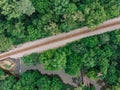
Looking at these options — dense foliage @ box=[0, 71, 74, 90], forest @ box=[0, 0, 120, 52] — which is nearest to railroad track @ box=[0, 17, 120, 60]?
forest @ box=[0, 0, 120, 52]

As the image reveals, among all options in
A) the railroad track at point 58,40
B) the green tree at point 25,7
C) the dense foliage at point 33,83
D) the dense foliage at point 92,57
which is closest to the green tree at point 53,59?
the dense foliage at point 92,57

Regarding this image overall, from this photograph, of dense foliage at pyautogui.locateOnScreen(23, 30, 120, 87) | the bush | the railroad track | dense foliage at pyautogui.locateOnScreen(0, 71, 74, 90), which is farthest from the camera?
the railroad track

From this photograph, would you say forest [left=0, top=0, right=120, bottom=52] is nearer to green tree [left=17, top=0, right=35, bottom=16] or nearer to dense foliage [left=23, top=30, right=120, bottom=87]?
green tree [left=17, top=0, right=35, bottom=16]

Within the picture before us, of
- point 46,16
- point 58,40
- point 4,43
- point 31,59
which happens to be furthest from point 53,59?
point 4,43

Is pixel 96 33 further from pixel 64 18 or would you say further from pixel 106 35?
pixel 64 18

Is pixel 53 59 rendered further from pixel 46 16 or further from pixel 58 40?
pixel 46 16
